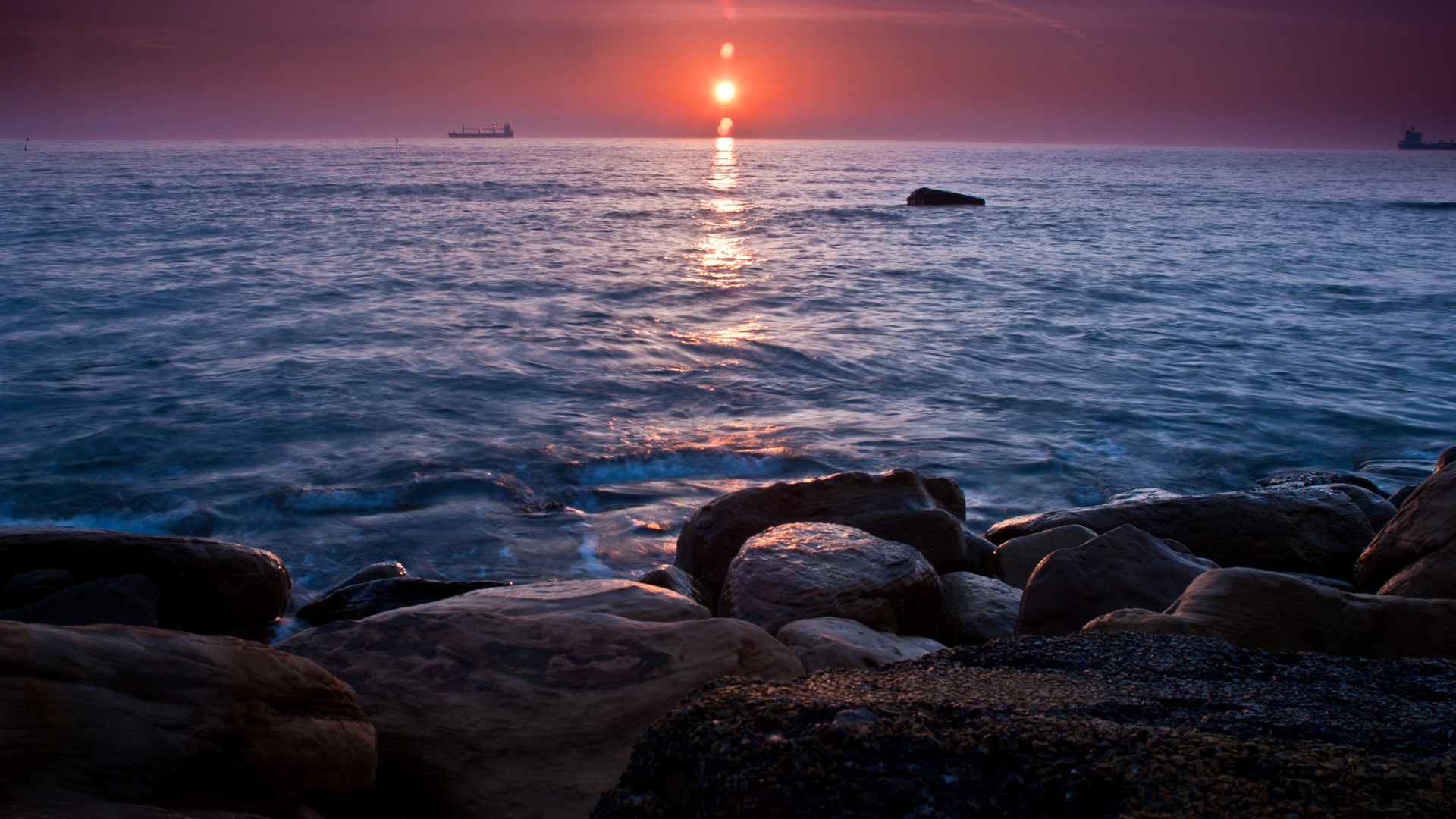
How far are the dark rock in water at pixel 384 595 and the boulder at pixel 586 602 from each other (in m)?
1.18

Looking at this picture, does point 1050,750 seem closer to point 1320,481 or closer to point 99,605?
point 99,605

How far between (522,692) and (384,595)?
6.92 ft

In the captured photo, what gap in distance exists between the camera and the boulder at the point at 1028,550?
4.95 meters

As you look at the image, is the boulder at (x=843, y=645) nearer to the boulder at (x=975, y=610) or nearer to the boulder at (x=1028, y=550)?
the boulder at (x=975, y=610)

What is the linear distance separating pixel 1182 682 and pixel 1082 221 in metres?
33.3

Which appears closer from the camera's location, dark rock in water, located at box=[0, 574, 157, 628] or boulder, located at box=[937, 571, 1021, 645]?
dark rock in water, located at box=[0, 574, 157, 628]

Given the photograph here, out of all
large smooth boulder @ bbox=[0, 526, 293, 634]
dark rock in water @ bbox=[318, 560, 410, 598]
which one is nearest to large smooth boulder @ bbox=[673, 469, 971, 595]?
dark rock in water @ bbox=[318, 560, 410, 598]

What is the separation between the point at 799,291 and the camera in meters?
16.7

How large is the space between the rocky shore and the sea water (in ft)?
7.05

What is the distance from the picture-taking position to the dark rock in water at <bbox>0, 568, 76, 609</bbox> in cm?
404

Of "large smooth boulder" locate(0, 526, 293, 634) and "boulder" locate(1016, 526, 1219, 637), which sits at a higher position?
"boulder" locate(1016, 526, 1219, 637)

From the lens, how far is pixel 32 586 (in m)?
4.09

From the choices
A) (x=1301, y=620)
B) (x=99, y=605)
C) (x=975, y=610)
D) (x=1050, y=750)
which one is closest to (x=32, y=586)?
(x=99, y=605)

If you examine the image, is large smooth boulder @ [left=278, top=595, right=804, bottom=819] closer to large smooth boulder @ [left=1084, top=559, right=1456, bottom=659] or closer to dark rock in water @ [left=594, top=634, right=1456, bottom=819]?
dark rock in water @ [left=594, top=634, right=1456, bottom=819]
